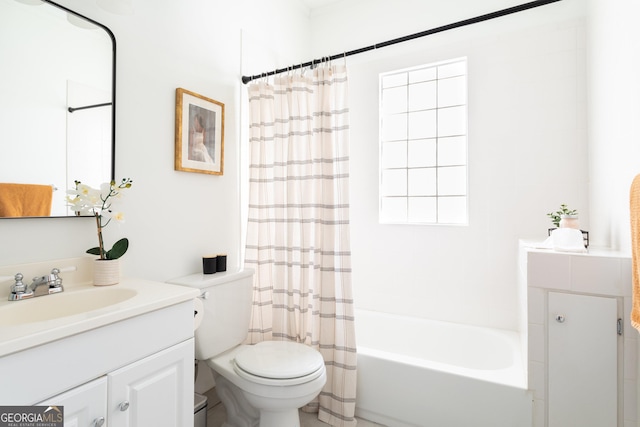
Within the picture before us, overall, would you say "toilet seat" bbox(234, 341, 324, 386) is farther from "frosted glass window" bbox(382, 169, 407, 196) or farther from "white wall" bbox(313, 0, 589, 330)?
"frosted glass window" bbox(382, 169, 407, 196)

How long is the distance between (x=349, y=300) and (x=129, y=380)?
117 cm

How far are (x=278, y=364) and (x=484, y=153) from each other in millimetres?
1969

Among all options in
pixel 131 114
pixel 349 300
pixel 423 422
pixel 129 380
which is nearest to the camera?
pixel 129 380

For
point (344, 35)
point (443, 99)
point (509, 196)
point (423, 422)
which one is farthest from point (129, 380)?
point (344, 35)

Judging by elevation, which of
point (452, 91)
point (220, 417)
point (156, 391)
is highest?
point (452, 91)

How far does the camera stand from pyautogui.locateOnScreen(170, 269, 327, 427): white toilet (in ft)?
4.96

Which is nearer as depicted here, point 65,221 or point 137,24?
point 65,221

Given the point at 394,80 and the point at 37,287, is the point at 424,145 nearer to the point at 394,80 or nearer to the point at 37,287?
the point at 394,80

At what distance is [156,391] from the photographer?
1.13 meters

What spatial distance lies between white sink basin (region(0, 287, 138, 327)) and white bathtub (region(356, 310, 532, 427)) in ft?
4.43

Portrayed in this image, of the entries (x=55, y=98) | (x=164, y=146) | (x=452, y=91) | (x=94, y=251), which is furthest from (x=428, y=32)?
(x=94, y=251)

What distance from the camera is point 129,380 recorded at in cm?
104

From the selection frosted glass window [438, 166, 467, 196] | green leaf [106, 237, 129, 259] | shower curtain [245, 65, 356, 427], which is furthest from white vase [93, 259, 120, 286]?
frosted glass window [438, 166, 467, 196]

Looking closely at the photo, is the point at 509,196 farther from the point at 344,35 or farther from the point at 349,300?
the point at 344,35
